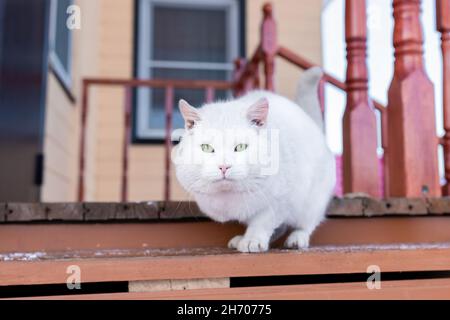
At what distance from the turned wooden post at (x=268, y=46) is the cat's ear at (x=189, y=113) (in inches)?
54.0

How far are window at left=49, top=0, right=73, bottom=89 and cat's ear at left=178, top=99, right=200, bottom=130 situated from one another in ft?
5.75

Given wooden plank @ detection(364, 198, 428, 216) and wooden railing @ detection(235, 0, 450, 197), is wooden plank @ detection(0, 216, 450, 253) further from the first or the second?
wooden railing @ detection(235, 0, 450, 197)

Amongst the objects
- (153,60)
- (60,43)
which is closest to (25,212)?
(60,43)

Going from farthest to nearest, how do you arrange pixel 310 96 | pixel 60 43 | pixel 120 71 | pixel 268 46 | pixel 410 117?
1. pixel 120 71
2. pixel 60 43
3. pixel 268 46
4. pixel 310 96
5. pixel 410 117

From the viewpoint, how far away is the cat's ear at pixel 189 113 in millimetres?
1323

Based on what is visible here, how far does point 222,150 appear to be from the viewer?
1.23 meters

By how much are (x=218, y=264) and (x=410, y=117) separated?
0.98 metres

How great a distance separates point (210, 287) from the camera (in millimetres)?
1167

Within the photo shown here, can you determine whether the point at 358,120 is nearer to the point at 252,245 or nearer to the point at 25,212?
the point at 252,245

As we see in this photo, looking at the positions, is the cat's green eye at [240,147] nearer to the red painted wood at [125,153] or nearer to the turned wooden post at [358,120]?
the turned wooden post at [358,120]

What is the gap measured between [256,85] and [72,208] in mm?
1909

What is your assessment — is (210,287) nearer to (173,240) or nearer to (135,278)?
(135,278)
